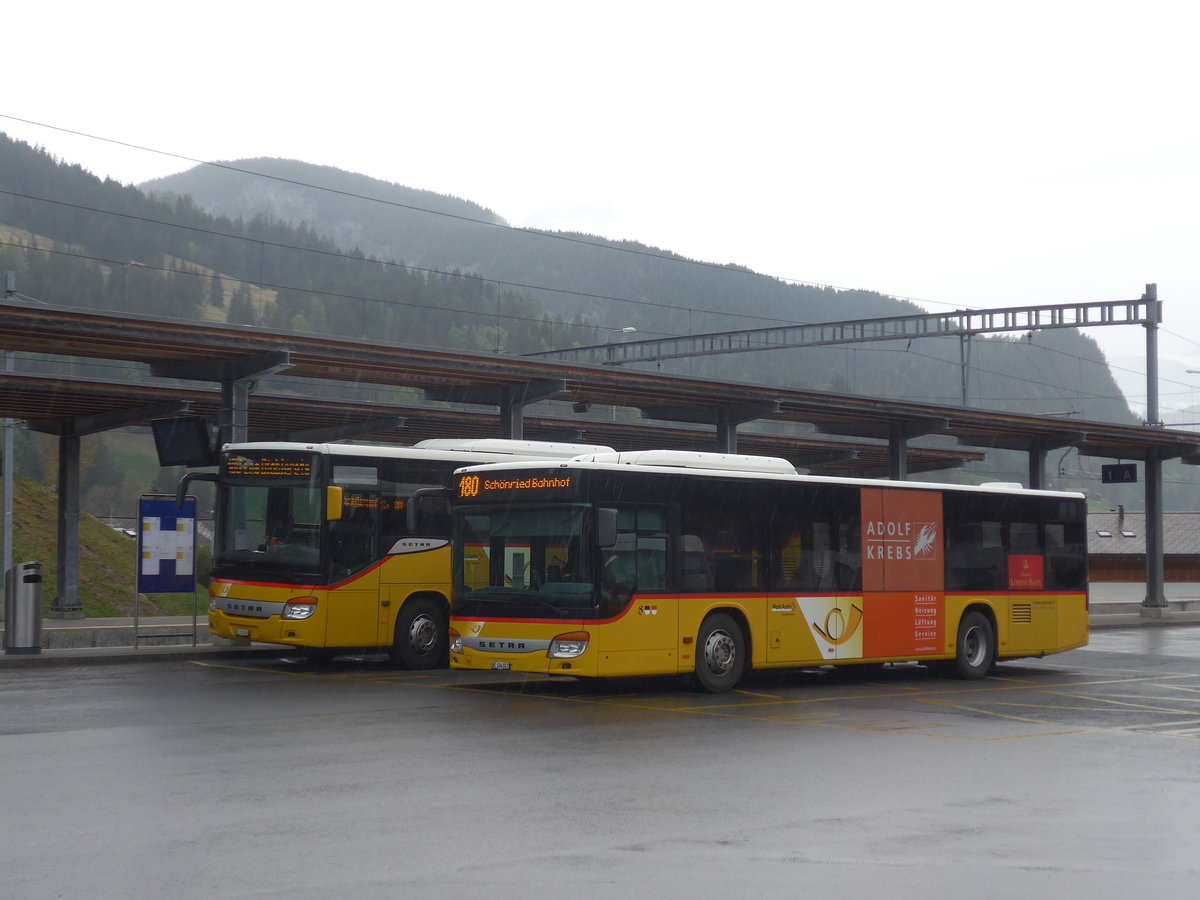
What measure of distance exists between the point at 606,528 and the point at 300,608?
5341mm

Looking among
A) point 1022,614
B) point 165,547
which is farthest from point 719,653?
point 165,547

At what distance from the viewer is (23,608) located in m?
19.6

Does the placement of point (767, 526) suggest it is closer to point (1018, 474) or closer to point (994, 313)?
point (994, 313)

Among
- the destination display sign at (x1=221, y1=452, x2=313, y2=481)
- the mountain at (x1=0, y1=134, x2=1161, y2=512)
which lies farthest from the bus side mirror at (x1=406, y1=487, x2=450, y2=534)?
the mountain at (x1=0, y1=134, x2=1161, y2=512)

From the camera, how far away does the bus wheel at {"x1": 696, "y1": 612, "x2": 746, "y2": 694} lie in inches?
633

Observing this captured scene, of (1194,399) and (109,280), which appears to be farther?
(109,280)

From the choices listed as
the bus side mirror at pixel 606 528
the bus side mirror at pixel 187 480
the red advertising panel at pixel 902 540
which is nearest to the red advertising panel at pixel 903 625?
the red advertising panel at pixel 902 540

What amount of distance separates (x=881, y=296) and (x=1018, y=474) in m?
41.3

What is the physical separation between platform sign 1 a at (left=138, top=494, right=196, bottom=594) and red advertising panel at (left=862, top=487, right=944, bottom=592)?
9.80m

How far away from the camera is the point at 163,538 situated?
20906 millimetres

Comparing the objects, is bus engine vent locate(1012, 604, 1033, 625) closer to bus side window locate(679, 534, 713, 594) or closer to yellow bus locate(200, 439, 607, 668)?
bus side window locate(679, 534, 713, 594)

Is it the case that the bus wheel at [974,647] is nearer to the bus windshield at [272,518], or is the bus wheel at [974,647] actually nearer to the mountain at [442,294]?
the bus windshield at [272,518]

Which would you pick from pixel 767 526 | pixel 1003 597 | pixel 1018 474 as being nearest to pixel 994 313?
pixel 1003 597

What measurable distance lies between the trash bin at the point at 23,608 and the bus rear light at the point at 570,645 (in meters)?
8.20
